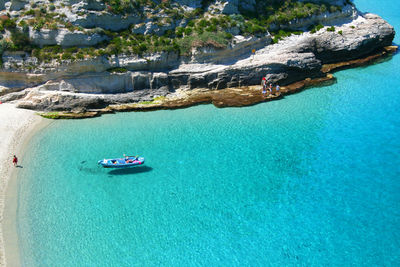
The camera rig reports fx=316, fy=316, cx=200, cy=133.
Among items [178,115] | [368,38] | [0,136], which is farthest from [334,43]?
[0,136]

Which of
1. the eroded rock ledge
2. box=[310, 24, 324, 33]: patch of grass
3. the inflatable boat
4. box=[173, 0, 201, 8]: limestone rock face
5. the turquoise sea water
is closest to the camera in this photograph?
the turquoise sea water

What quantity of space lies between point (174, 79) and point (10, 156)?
21.8 m

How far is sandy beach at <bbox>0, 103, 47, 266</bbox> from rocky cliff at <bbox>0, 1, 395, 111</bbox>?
227cm

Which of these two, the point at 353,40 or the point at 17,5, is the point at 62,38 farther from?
the point at 353,40

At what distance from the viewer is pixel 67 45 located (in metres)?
41.6

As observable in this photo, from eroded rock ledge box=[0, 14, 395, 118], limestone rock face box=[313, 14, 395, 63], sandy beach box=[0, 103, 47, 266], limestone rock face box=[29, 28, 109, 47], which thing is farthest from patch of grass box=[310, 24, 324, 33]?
sandy beach box=[0, 103, 47, 266]

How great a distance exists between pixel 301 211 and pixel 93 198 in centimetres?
1763

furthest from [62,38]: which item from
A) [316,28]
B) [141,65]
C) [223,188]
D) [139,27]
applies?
[316,28]

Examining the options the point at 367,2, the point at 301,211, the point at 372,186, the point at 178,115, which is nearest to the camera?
the point at 301,211

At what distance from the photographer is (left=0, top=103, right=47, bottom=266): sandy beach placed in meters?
23.5

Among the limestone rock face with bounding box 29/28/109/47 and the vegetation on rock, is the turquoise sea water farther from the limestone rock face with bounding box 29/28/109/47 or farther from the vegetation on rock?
the limestone rock face with bounding box 29/28/109/47

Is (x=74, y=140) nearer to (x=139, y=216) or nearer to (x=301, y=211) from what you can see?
(x=139, y=216)

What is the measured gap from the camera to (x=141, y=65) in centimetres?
4241

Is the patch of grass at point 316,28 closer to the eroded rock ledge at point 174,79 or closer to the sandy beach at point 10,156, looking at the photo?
the eroded rock ledge at point 174,79
